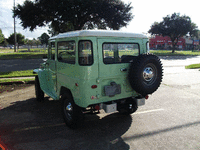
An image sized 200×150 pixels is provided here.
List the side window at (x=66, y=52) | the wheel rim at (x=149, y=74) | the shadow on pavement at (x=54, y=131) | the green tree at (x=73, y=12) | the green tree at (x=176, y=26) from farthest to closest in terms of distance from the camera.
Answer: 1. the green tree at (x=176, y=26)
2. the green tree at (x=73, y=12)
3. the wheel rim at (x=149, y=74)
4. the side window at (x=66, y=52)
5. the shadow on pavement at (x=54, y=131)

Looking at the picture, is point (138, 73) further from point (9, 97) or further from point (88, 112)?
point (9, 97)

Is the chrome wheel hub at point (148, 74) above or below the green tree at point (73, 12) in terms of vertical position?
below

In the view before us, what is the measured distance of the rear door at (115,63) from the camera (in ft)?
11.9

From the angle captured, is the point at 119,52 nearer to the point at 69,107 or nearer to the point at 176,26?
the point at 69,107

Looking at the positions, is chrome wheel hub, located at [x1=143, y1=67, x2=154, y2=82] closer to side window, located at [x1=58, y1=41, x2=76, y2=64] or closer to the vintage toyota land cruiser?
the vintage toyota land cruiser

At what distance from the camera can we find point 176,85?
827cm

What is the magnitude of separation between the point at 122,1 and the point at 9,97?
2307 cm

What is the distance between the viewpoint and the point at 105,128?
159 inches

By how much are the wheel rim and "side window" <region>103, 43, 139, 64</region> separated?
48cm

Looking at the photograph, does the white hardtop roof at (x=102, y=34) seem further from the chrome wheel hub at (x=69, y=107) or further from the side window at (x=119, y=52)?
the chrome wheel hub at (x=69, y=107)

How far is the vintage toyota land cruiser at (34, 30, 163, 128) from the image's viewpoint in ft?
11.4

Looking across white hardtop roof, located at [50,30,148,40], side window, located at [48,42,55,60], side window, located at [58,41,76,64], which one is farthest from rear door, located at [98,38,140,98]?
side window, located at [48,42,55,60]

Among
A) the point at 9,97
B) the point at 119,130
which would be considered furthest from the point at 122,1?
the point at 119,130

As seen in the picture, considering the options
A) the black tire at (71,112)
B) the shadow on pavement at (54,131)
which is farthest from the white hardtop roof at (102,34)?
the shadow on pavement at (54,131)
